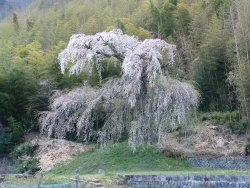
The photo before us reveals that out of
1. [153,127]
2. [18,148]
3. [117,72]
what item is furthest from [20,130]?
[153,127]

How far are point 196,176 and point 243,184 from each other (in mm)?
1155

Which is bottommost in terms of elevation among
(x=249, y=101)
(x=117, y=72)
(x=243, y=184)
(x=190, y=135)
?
(x=243, y=184)

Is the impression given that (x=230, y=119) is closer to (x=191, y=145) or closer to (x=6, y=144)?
(x=191, y=145)

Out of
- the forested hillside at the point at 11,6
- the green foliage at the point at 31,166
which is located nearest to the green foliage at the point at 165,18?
the green foliage at the point at 31,166

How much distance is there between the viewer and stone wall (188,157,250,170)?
509 inches

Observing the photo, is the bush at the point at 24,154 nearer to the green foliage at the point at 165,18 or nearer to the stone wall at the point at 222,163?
the stone wall at the point at 222,163

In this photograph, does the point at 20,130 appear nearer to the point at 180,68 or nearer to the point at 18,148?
the point at 18,148

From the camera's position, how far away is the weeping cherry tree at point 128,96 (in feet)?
A: 41.8

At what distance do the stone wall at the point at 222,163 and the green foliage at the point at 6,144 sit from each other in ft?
27.8

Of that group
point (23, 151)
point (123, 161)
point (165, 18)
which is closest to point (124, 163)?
point (123, 161)

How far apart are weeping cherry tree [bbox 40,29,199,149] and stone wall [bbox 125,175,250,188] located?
2.67 metres

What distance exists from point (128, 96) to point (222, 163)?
13.2 feet

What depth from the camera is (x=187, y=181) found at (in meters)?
9.74

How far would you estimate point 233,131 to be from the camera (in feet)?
52.7
